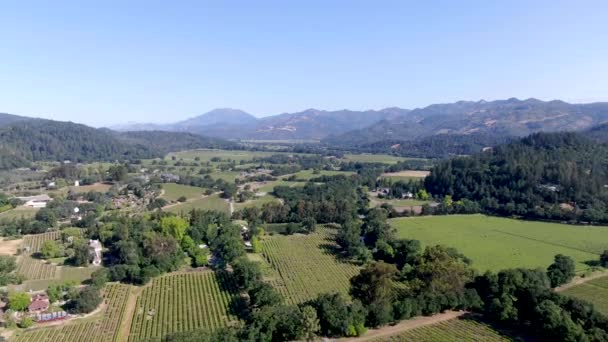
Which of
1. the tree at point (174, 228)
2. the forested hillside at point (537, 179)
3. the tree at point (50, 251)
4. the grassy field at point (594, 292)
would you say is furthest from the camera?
the forested hillside at point (537, 179)

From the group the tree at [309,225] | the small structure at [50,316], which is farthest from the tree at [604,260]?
the small structure at [50,316]

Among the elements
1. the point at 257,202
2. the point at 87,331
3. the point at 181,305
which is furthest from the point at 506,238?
the point at 87,331

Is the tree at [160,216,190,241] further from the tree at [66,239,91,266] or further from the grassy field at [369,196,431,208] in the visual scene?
the grassy field at [369,196,431,208]

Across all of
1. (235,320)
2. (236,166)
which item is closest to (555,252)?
(235,320)

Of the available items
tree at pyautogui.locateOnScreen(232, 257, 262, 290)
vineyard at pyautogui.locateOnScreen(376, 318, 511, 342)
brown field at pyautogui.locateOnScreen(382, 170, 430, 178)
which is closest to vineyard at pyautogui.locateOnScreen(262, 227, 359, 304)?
tree at pyautogui.locateOnScreen(232, 257, 262, 290)

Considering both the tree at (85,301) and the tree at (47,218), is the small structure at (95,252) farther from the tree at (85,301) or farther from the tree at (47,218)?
the tree at (47,218)

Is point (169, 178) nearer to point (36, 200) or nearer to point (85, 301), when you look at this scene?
point (36, 200)
